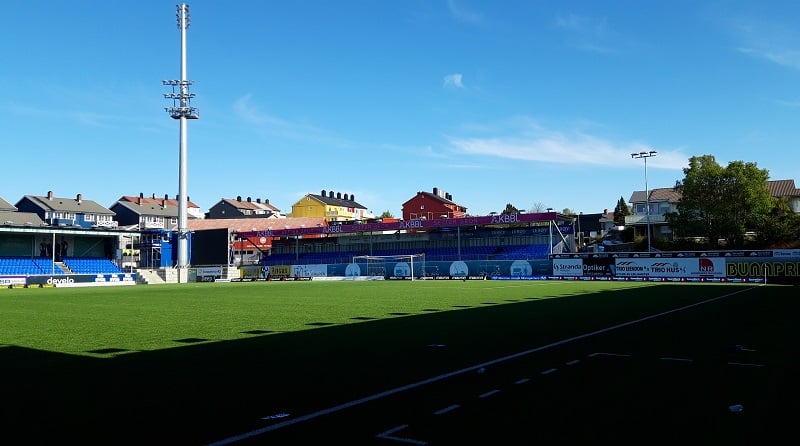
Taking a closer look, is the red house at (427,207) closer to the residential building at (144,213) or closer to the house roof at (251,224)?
the house roof at (251,224)

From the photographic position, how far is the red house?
359ft

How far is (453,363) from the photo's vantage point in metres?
9.73

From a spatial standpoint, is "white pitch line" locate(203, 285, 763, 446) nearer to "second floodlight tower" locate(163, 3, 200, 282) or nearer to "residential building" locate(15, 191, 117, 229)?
"second floodlight tower" locate(163, 3, 200, 282)

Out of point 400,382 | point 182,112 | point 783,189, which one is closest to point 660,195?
point 783,189

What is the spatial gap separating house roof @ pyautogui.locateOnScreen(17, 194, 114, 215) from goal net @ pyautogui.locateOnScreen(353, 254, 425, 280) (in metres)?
53.0

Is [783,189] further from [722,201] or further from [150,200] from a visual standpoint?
[150,200]

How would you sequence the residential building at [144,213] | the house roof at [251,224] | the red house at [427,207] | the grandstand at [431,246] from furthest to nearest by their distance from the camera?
the red house at [427,207] → the residential building at [144,213] → the house roof at [251,224] → the grandstand at [431,246]

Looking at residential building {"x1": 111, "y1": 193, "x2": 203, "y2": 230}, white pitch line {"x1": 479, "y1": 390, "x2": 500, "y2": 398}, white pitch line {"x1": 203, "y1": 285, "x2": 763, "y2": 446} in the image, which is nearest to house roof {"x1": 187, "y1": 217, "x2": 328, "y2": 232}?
residential building {"x1": 111, "y1": 193, "x2": 203, "y2": 230}

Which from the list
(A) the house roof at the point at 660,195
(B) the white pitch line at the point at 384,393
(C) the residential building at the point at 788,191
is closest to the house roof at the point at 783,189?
(C) the residential building at the point at 788,191

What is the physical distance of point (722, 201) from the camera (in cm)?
5678

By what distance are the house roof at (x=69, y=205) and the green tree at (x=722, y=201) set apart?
86.9 m

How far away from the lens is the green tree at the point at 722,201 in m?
55.8

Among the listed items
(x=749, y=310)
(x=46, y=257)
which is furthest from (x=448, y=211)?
(x=749, y=310)

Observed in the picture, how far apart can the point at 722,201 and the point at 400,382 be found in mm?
57971
